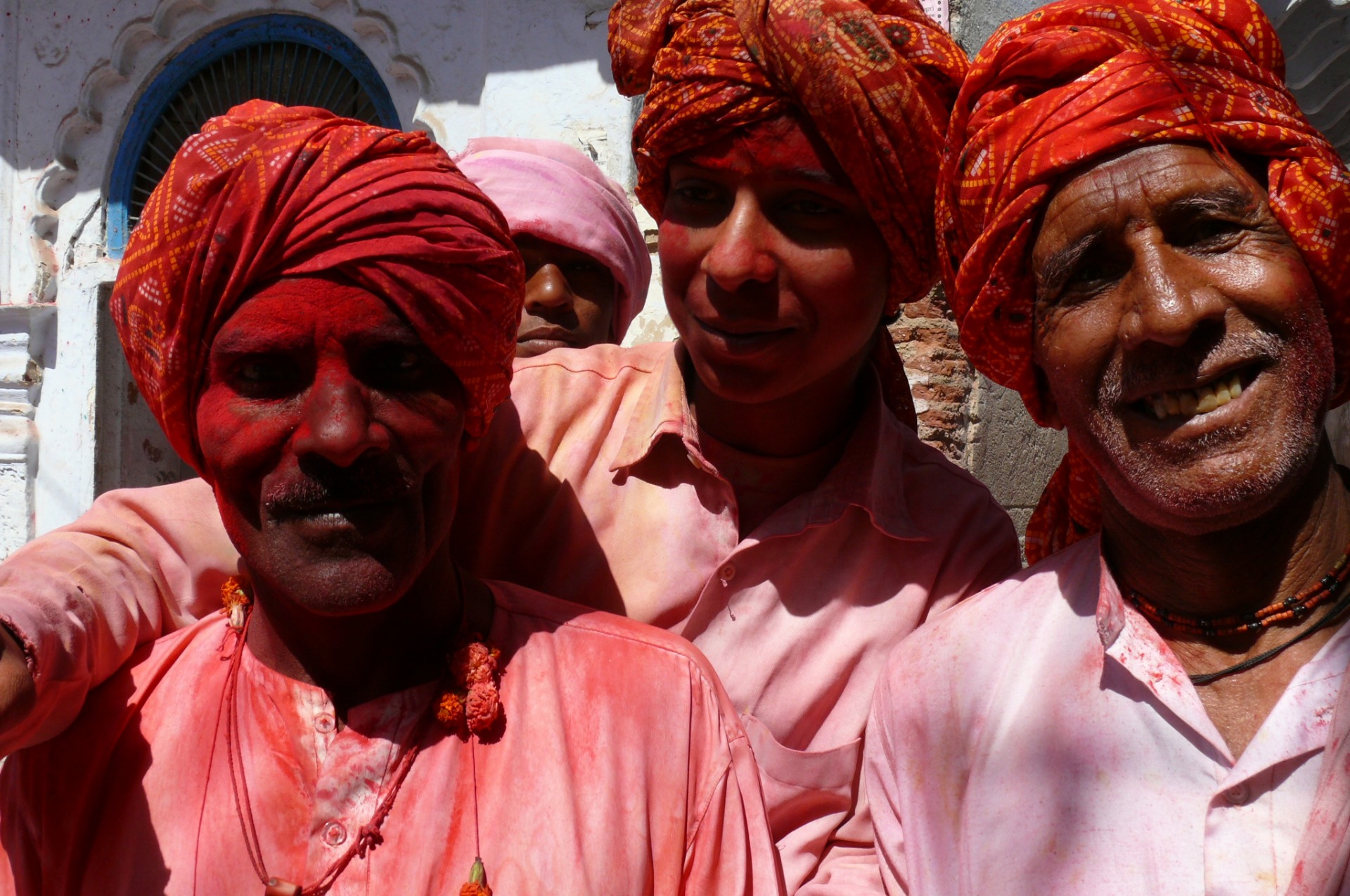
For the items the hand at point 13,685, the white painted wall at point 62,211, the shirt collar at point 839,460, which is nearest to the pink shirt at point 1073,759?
the shirt collar at point 839,460

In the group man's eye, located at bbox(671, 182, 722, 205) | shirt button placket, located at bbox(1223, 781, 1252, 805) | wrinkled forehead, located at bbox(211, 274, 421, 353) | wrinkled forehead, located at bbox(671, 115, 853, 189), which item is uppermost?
wrinkled forehead, located at bbox(671, 115, 853, 189)

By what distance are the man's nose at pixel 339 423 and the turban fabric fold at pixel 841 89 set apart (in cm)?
108

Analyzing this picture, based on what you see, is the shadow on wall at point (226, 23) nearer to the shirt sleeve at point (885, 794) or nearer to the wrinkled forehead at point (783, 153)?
the wrinkled forehead at point (783, 153)

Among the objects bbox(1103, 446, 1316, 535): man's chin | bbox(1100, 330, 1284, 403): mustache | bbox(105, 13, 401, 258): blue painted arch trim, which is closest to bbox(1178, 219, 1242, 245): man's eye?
bbox(1100, 330, 1284, 403): mustache

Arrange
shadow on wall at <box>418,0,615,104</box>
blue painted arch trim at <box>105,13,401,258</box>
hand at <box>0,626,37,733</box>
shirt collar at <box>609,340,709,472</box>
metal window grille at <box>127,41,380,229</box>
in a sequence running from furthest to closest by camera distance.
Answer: metal window grille at <box>127,41,380,229</box>, blue painted arch trim at <box>105,13,401,258</box>, shadow on wall at <box>418,0,615,104</box>, shirt collar at <box>609,340,709,472</box>, hand at <box>0,626,37,733</box>

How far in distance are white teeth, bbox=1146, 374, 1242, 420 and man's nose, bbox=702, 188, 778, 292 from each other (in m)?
0.86

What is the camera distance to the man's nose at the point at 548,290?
3908mm

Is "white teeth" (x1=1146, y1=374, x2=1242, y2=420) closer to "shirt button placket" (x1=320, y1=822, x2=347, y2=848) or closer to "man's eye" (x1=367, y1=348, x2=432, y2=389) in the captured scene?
"man's eye" (x1=367, y1=348, x2=432, y2=389)

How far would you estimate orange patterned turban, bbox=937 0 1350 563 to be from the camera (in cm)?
207

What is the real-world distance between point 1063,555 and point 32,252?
263 inches

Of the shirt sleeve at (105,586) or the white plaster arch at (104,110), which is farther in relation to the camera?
the white plaster arch at (104,110)

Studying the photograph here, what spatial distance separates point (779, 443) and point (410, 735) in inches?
45.1

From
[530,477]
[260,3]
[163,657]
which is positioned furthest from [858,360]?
[260,3]

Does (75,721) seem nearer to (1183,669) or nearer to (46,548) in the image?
(46,548)
